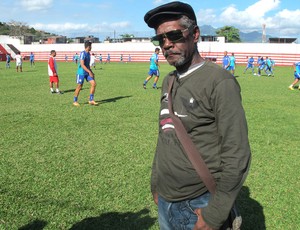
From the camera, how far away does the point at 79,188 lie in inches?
190

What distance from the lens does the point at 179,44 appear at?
206cm

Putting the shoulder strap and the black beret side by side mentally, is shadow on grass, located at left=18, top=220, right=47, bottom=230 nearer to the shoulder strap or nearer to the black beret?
the shoulder strap

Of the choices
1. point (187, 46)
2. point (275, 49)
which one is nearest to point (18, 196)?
point (187, 46)

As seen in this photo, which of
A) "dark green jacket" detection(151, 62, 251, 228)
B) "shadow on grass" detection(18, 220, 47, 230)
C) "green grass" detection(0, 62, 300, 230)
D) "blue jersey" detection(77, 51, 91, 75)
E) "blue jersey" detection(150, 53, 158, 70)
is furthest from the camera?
"blue jersey" detection(150, 53, 158, 70)

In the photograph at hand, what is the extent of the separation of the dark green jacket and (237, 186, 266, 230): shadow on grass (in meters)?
2.20

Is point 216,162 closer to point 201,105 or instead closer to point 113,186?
point 201,105

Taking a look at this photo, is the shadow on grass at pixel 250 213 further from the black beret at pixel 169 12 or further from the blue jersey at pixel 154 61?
the blue jersey at pixel 154 61

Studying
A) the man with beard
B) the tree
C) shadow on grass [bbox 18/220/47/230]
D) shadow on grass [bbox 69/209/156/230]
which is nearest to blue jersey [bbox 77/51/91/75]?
shadow on grass [bbox 69/209/156/230]

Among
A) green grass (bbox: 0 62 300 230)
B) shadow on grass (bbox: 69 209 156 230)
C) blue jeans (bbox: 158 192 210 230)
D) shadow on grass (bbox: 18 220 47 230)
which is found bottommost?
shadow on grass (bbox: 69 209 156 230)

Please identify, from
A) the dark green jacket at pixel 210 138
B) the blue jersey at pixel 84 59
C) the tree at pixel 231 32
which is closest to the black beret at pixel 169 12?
the dark green jacket at pixel 210 138

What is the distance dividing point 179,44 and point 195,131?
0.55 meters

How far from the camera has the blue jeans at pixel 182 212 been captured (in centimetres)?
205

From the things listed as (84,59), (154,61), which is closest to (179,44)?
(84,59)

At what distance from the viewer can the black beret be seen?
195cm
